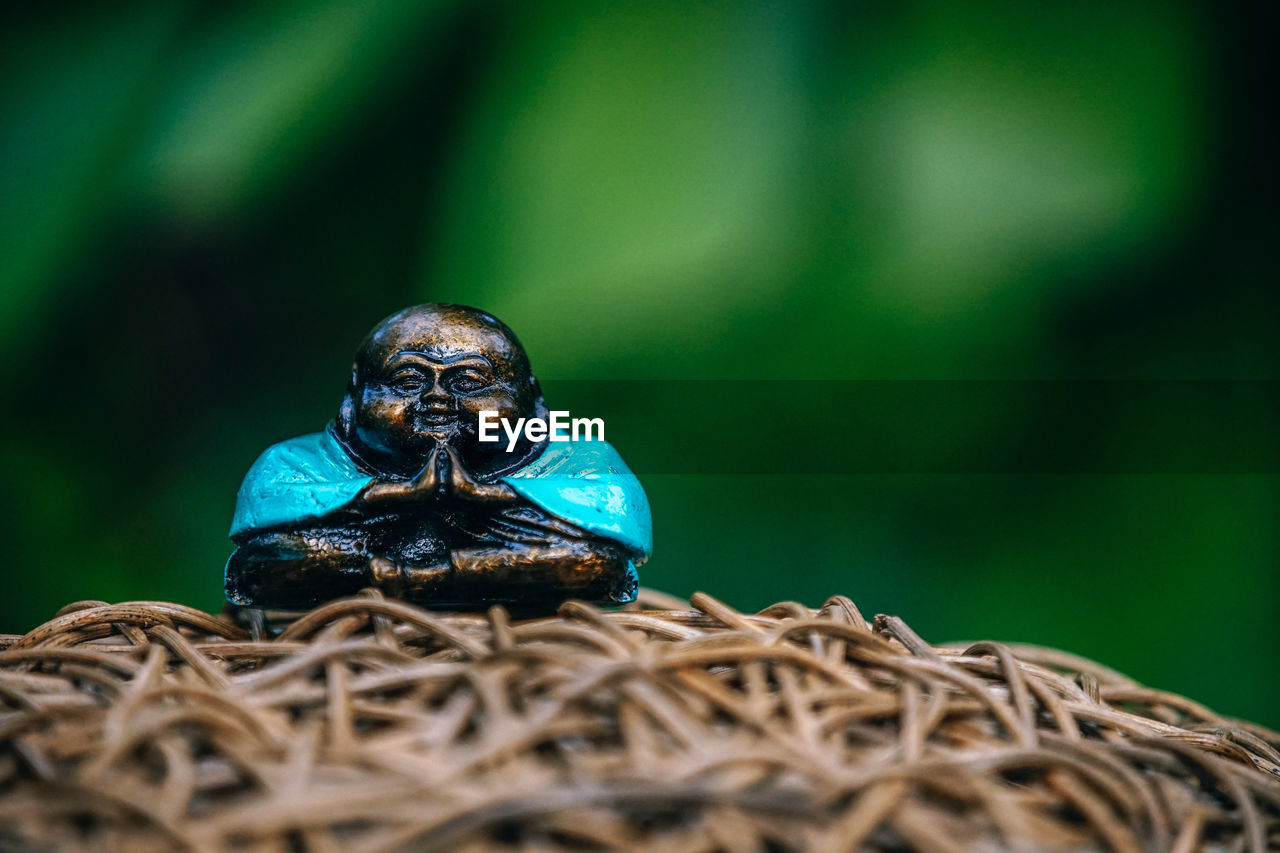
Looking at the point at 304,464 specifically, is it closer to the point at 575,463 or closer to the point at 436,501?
the point at 436,501

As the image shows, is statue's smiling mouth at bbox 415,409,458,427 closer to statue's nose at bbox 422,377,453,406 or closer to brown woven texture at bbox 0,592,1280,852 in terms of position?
statue's nose at bbox 422,377,453,406

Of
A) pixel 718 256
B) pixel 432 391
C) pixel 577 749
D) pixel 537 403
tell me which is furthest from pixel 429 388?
pixel 718 256

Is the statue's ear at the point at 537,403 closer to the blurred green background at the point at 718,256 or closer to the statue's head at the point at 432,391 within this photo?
the statue's head at the point at 432,391

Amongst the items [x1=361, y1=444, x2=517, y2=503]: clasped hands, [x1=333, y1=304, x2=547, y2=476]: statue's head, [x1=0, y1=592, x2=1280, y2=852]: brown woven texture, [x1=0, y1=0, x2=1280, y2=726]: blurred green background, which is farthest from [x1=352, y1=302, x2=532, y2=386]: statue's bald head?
[x1=0, y1=0, x2=1280, y2=726]: blurred green background

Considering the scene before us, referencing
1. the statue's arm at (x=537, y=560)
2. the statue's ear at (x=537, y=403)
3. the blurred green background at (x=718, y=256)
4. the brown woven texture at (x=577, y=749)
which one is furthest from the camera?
the blurred green background at (x=718, y=256)

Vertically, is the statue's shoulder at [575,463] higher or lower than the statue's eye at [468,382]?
lower

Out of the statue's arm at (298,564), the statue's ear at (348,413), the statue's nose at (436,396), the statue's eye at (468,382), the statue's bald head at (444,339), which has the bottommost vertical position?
the statue's arm at (298,564)

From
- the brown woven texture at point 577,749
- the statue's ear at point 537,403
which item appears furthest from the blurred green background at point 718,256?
the brown woven texture at point 577,749
